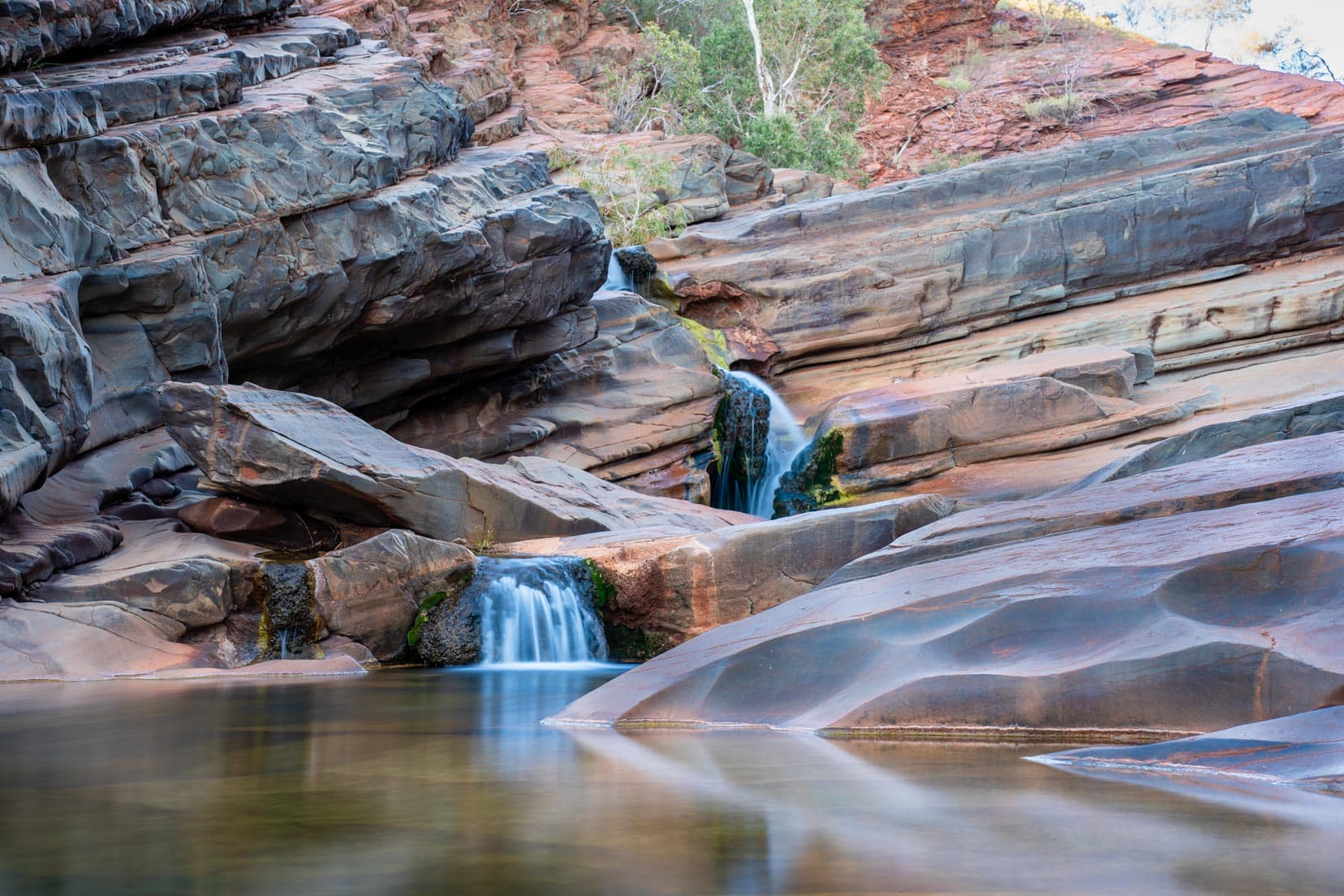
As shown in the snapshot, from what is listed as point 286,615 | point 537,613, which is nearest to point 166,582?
point 286,615

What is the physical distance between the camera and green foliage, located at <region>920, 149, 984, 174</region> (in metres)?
40.4

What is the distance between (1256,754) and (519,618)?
28.6ft

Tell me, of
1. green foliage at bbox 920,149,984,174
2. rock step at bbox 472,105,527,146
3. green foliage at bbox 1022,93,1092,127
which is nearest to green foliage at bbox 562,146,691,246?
rock step at bbox 472,105,527,146

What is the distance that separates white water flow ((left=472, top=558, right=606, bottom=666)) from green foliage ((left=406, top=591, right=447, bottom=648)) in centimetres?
39

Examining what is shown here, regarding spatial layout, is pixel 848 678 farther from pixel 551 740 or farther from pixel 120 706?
pixel 120 706

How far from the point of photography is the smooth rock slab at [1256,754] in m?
4.66

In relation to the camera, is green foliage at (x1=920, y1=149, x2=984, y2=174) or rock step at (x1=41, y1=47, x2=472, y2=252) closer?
rock step at (x1=41, y1=47, x2=472, y2=252)

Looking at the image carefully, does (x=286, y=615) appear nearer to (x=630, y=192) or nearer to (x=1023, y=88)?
(x=630, y=192)

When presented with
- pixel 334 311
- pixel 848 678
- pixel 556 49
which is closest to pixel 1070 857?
pixel 848 678

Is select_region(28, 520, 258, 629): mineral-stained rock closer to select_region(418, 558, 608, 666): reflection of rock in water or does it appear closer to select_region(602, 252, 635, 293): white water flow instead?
→ select_region(418, 558, 608, 666): reflection of rock in water

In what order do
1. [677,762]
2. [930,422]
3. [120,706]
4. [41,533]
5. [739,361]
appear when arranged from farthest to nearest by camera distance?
[739,361] → [930,422] → [41,533] → [120,706] → [677,762]

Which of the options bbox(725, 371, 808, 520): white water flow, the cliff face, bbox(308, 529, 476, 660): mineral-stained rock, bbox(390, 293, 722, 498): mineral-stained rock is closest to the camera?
bbox(308, 529, 476, 660): mineral-stained rock

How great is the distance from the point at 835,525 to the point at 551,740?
21.8 feet

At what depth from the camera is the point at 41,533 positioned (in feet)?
39.1
